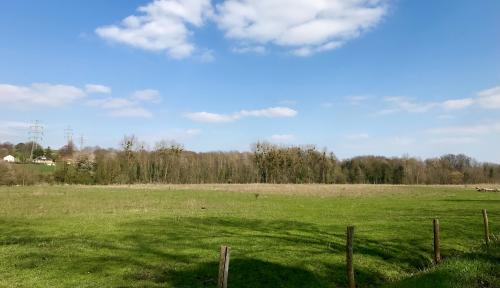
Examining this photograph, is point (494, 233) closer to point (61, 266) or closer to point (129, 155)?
point (61, 266)

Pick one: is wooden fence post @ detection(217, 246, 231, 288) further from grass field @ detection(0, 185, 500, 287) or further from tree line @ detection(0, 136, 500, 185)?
tree line @ detection(0, 136, 500, 185)

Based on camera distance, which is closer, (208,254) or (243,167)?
(208,254)


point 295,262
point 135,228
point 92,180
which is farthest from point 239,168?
point 295,262

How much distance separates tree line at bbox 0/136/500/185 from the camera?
11728cm

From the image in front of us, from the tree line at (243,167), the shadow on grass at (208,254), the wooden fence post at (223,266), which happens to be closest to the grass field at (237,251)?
the shadow on grass at (208,254)

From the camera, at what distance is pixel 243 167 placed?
150 m

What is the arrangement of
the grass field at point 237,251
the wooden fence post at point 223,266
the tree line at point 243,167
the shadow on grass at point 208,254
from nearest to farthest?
1. the wooden fence post at point 223,266
2. the grass field at point 237,251
3. the shadow on grass at point 208,254
4. the tree line at point 243,167

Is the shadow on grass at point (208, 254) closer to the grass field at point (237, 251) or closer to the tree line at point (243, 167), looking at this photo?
the grass field at point (237, 251)

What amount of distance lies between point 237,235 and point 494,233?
15.1m

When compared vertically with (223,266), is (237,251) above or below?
below

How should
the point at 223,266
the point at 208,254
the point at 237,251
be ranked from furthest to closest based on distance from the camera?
the point at 237,251
the point at 208,254
the point at 223,266

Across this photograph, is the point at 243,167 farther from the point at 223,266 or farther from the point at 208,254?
the point at 223,266

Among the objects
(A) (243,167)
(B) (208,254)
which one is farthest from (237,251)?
(A) (243,167)

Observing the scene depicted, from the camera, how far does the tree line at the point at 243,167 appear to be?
385 ft
